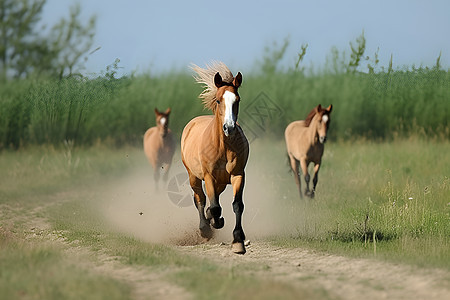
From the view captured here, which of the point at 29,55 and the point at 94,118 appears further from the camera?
the point at 29,55

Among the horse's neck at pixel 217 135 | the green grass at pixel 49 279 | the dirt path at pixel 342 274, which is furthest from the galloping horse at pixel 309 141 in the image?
the green grass at pixel 49 279

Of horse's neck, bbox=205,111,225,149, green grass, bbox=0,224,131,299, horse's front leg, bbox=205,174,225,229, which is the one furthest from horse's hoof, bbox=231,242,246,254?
green grass, bbox=0,224,131,299

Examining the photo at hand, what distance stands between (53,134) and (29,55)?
1085cm

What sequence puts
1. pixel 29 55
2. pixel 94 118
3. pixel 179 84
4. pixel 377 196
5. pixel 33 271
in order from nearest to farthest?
1. pixel 33 271
2. pixel 377 196
3. pixel 94 118
4. pixel 179 84
5. pixel 29 55

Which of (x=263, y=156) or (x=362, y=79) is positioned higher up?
(x=362, y=79)

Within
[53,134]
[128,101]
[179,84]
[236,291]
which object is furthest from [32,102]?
[236,291]

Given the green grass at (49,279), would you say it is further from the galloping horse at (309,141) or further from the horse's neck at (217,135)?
the galloping horse at (309,141)

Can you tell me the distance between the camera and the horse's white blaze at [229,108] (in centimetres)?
840

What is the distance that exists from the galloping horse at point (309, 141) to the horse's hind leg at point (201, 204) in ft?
14.0

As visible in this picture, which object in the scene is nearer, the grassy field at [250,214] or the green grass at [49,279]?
the green grass at [49,279]

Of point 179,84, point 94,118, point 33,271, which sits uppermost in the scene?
point 179,84

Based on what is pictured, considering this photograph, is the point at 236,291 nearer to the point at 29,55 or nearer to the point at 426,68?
the point at 426,68

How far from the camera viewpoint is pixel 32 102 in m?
24.0

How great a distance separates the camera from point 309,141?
53.4ft
